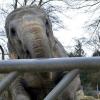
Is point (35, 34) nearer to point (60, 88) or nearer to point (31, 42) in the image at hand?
point (31, 42)

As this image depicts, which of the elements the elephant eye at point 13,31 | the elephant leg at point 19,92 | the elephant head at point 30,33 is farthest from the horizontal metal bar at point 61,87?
the elephant eye at point 13,31

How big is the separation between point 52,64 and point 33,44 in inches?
64.4

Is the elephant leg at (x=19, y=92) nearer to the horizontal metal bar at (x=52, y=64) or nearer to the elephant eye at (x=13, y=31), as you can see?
the elephant eye at (x=13, y=31)

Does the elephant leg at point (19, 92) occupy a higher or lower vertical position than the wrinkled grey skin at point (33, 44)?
lower

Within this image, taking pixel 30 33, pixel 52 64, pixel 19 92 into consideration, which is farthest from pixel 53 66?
pixel 19 92

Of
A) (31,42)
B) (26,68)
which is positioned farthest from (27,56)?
(26,68)

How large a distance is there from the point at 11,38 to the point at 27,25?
368mm

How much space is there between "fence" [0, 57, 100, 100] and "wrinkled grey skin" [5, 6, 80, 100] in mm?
1476

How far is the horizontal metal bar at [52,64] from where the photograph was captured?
128 centimetres

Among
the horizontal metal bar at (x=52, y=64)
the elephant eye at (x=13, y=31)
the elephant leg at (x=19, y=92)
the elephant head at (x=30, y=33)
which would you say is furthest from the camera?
the elephant eye at (x=13, y=31)

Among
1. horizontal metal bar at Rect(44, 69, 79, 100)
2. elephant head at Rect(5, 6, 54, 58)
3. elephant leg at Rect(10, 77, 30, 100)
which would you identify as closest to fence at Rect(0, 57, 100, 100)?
horizontal metal bar at Rect(44, 69, 79, 100)

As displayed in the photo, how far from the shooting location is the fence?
4.20 ft

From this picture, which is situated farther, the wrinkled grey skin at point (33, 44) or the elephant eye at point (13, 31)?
the elephant eye at point (13, 31)

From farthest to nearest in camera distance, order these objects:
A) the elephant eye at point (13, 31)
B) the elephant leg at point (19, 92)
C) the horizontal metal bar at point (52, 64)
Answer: the elephant eye at point (13, 31) → the elephant leg at point (19, 92) → the horizontal metal bar at point (52, 64)
